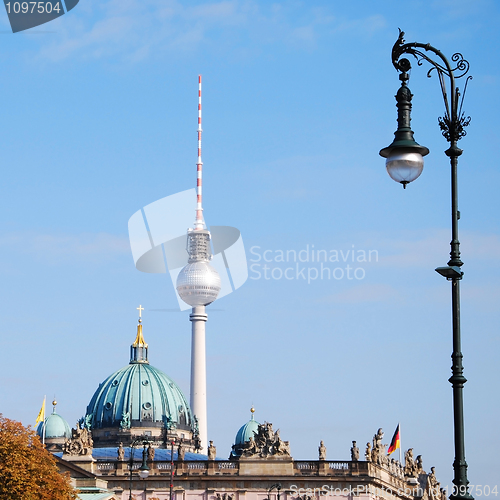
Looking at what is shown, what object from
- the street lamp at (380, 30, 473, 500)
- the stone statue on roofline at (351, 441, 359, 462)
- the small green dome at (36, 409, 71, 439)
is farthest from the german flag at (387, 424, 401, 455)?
the street lamp at (380, 30, 473, 500)

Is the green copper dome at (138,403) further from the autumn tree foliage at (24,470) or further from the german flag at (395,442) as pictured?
the autumn tree foliage at (24,470)

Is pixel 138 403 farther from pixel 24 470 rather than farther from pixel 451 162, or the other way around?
pixel 451 162

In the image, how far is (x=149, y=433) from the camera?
562ft

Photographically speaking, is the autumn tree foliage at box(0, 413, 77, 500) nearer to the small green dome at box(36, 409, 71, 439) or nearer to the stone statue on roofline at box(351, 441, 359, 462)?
the stone statue on roofline at box(351, 441, 359, 462)

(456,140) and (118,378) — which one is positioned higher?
(118,378)

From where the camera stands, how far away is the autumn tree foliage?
7888cm

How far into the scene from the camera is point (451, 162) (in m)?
26.3

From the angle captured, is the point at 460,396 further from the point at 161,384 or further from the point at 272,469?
the point at 161,384

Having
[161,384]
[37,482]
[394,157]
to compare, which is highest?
[161,384]

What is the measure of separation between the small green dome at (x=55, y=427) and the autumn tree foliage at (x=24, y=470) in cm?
8641

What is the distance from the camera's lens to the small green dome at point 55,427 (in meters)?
171

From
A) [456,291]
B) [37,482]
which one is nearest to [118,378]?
[37,482]

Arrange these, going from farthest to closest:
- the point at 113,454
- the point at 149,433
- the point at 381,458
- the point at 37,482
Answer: the point at 149,433
the point at 113,454
the point at 381,458
the point at 37,482

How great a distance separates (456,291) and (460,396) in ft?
7.13
